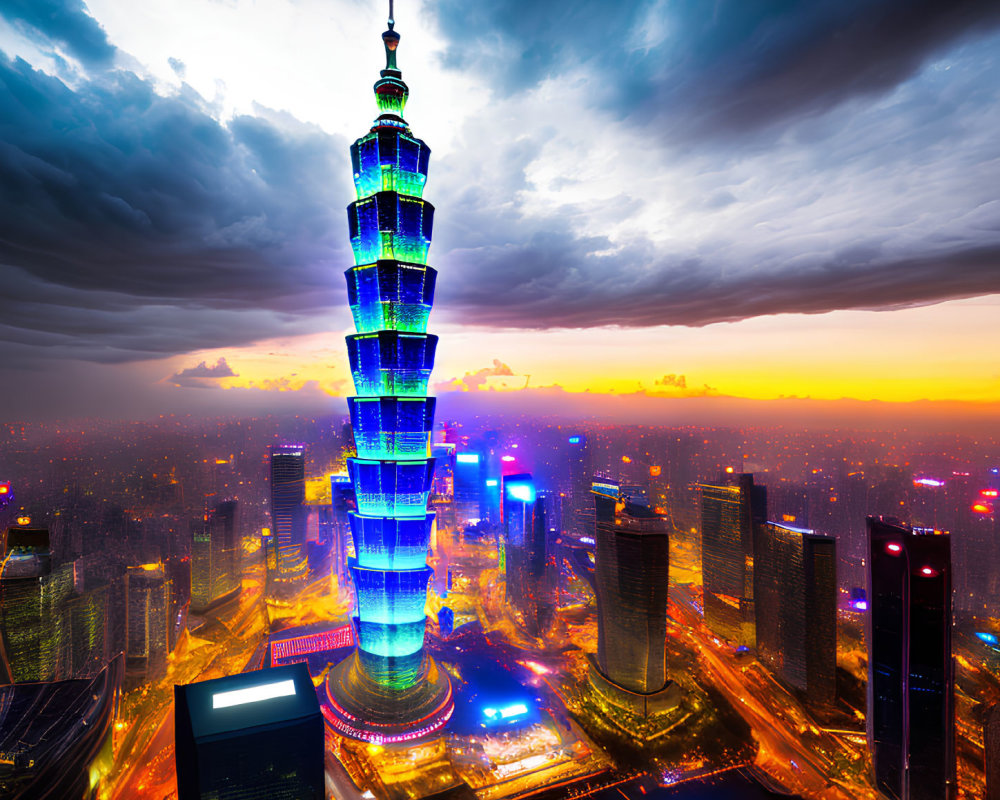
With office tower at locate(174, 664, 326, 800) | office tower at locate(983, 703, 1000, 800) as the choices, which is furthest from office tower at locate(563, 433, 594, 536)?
office tower at locate(174, 664, 326, 800)

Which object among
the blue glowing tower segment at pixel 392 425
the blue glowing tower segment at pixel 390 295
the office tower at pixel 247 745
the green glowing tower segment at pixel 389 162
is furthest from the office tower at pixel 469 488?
the office tower at pixel 247 745

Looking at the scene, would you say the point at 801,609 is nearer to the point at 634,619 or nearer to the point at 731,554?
the point at 731,554

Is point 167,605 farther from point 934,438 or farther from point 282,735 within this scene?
point 934,438

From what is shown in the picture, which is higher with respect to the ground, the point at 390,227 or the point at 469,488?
the point at 390,227

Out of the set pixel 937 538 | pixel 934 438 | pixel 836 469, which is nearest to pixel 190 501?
pixel 937 538

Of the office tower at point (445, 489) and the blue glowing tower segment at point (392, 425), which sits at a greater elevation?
the blue glowing tower segment at point (392, 425)

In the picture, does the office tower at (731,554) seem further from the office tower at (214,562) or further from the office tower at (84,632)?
the office tower at (84,632)

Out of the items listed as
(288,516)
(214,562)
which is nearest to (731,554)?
(288,516)
